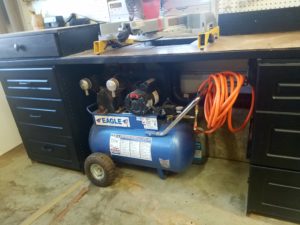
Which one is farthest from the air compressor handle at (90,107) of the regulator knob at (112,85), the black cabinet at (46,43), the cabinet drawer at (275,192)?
the cabinet drawer at (275,192)

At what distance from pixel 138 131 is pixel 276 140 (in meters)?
0.74

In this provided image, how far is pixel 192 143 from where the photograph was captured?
1.40m

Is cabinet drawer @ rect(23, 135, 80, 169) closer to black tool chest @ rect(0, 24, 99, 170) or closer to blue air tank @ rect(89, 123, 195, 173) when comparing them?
black tool chest @ rect(0, 24, 99, 170)

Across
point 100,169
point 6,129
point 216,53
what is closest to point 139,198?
point 100,169

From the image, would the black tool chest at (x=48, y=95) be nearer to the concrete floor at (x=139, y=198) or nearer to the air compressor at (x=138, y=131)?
the air compressor at (x=138, y=131)

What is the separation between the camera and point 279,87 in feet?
2.84

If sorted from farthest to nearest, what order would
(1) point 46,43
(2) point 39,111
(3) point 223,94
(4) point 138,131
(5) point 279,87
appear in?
(2) point 39,111 < (4) point 138,131 < (1) point 46,43 < (3) point 223,94 < (5) point 279,87

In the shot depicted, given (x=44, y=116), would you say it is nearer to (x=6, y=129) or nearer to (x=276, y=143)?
(x=6, y=129)

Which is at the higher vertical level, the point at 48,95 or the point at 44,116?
the point at 48,95

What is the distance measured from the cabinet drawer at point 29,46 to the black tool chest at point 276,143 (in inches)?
41.3

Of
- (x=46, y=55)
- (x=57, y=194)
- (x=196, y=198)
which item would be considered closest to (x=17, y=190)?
(x=57, y=194)

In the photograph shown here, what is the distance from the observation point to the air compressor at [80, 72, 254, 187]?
1.30 meters

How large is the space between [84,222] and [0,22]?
1.71 m

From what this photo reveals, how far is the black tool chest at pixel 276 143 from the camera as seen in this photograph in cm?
85
